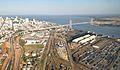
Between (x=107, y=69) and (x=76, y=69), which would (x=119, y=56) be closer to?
(x=107, y=69)

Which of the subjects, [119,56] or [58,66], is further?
[119,56]

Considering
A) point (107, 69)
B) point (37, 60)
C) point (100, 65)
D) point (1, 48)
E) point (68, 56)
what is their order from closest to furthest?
point (107, 69)
point (100, 65)
point (37, 60)
point (68, 56)
point (1, 48)

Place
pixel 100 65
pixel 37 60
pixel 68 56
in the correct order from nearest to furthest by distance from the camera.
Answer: pixel 100 65 → pixel 37 60 → pixel 68 56

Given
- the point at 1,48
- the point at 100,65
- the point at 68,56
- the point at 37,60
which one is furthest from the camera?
the point at 1,48

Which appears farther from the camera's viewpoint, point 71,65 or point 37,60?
point 37,60

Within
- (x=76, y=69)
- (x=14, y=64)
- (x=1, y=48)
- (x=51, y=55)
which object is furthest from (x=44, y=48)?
(x=76, y=69)

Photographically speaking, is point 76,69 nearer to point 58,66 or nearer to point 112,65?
point 58,66

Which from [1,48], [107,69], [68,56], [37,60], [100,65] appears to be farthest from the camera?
[1,48]

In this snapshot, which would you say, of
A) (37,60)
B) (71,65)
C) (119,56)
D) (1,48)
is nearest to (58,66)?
(71,65)

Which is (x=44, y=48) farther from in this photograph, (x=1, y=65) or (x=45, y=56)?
(x=1, y=65)
